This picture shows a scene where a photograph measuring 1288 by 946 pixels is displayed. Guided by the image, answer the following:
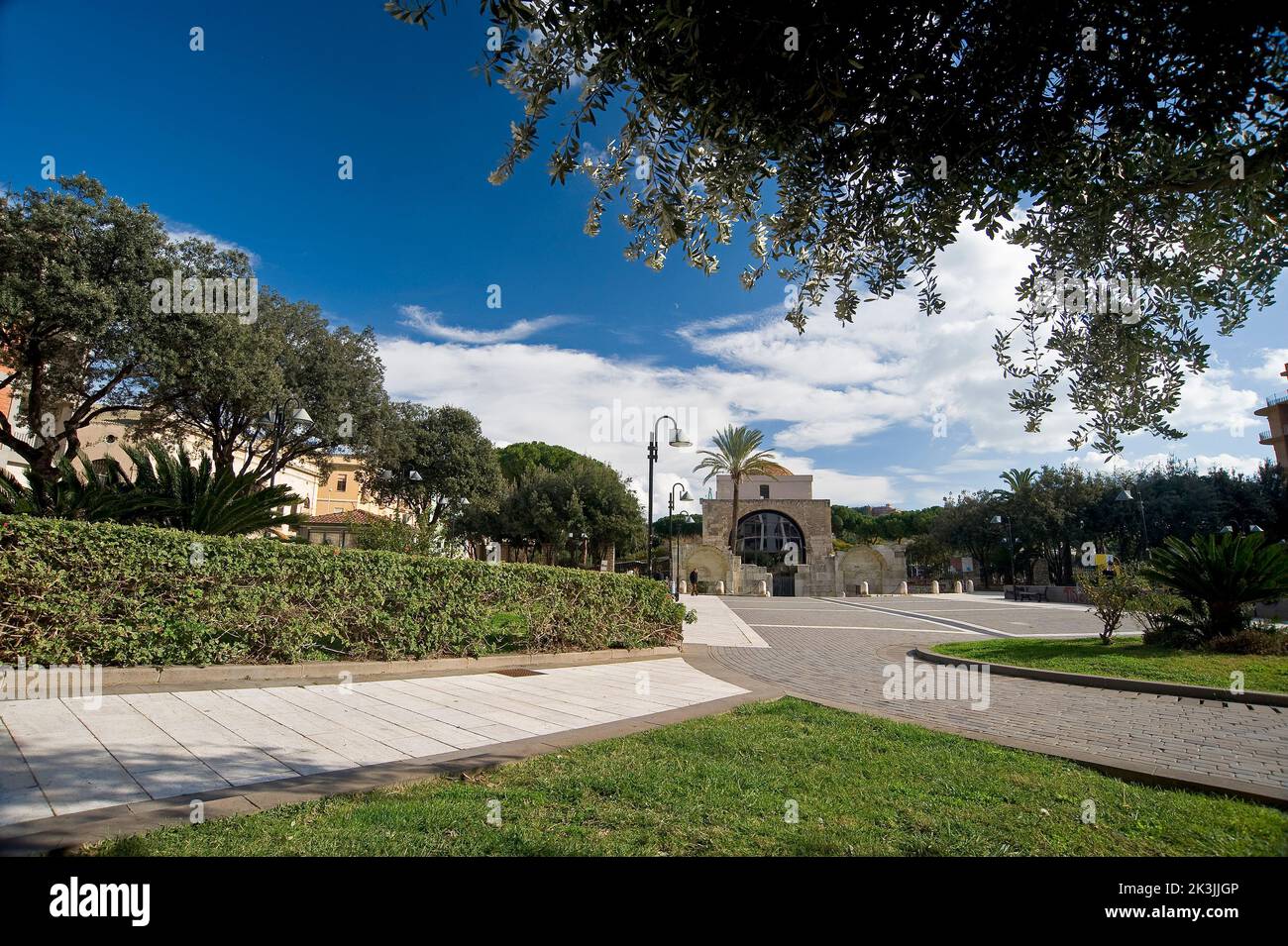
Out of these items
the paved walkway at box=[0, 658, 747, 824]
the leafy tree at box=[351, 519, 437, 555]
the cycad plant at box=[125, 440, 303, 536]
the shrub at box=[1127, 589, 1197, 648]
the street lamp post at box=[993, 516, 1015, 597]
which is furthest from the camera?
the street lamp post at box=[993, 516, 1015, 597]

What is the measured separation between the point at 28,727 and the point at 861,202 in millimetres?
7170

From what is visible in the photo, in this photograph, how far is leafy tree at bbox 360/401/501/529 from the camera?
113 ft

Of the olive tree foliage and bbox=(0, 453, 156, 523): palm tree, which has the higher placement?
the olive tree foliage

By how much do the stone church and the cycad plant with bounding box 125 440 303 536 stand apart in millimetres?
37048

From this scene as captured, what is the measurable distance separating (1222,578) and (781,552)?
5512cm

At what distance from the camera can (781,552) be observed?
2606 inches

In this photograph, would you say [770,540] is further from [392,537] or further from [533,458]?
[392,537]

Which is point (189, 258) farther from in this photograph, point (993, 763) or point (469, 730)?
point (993, 763)

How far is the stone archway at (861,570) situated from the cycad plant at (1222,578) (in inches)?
1491

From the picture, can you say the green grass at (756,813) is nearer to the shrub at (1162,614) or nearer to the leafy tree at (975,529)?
the shrub at (1162,614)

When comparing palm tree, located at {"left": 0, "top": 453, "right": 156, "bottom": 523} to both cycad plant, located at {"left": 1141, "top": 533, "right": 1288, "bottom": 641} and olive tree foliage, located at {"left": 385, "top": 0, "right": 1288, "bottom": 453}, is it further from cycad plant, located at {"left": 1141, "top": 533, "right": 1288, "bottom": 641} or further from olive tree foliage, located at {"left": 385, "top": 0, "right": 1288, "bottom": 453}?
cycad plant, located at {"left": 1141, "top": 533, "right": 1288, "bottom": 641}

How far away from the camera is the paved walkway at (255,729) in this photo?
3986 millimetres

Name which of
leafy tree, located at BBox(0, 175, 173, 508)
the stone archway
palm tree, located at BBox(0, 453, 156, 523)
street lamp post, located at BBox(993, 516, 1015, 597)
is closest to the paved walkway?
palm tree, located at BBox(0, 453, 156, 523)

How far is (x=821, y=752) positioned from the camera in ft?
16.9
